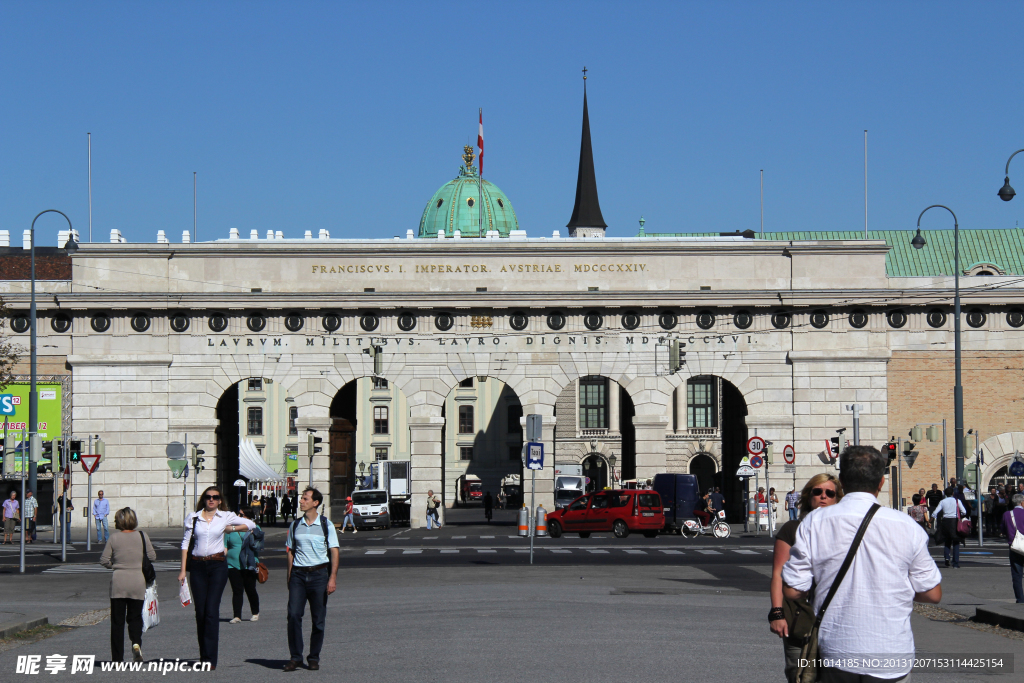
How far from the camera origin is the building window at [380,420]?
11475cm

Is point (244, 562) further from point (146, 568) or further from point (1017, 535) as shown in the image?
point (1017, 535)

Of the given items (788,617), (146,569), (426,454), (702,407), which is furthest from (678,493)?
(702,407)

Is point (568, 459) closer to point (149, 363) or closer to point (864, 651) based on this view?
point (149, 363)

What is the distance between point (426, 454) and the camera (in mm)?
59500

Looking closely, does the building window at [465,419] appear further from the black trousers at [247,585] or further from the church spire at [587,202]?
the black trousers at [247,585]

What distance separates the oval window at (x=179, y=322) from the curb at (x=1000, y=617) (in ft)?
143

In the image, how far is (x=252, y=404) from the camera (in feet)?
374

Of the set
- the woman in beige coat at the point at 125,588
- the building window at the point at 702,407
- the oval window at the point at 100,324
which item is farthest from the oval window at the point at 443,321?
the building window at the point at 702,407

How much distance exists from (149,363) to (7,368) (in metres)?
5.58

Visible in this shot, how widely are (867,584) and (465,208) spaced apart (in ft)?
345

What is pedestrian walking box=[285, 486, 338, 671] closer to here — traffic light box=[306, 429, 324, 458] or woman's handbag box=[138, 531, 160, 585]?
woman's handbag box=[138, 531, 160, 585]

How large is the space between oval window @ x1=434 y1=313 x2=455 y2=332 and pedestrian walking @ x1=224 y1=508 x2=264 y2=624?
3798 centimetres

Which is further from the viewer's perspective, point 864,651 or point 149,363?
point 149,363

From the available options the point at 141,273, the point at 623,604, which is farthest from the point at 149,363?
the point at 623,604
